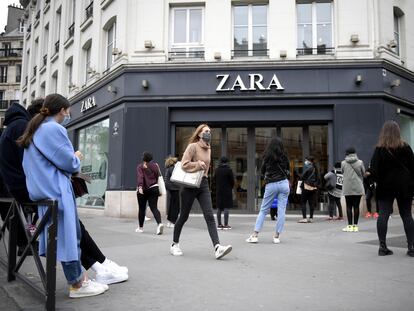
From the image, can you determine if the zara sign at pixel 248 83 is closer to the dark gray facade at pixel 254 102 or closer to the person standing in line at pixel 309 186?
the dark gray facade at pixel 254 102

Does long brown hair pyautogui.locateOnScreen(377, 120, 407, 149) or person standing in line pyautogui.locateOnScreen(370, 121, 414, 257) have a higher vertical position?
long brown hair pyautogui.locateOnScreen(377, 120, 407, 149)

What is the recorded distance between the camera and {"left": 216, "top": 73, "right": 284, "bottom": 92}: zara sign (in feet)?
42.4

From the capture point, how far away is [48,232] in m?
3.34

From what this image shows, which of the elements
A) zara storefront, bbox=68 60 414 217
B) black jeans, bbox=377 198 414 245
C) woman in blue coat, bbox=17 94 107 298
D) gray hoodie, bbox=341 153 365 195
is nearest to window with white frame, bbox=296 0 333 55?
zara storefront, bbox=68 60 414 217

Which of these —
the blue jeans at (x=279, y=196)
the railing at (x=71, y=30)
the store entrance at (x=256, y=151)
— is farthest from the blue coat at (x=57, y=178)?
the railing at (x=71, y=30)

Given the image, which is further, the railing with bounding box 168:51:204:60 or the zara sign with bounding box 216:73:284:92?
the railing with bounding box 168:51:204:60

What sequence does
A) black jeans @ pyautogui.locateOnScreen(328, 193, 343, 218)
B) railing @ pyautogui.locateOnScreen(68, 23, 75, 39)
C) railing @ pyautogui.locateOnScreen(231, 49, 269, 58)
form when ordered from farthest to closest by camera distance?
railing @ pyautogui.locateOnScreen(68, 23, 75, 39), railing @ pyautogui.locateOnScreen(231, 49, 269, 58), black jeans @ pyautogui.locateOnScreen(328, 193, 343, 218)

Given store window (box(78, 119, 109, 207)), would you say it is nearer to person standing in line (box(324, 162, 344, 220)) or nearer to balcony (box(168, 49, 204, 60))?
balcony (box(168, 49, 204, 60))

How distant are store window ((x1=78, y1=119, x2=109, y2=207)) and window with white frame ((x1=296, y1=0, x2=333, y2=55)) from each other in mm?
7244

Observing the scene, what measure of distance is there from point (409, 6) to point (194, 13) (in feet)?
24.3

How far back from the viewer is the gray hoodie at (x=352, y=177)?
809cm

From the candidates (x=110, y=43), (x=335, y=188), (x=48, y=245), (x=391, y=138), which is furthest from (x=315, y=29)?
(x=48, y=245)

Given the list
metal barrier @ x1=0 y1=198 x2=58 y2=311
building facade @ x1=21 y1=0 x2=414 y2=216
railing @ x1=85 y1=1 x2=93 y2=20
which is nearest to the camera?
metal barrier @ x1=0 y1=198 x2=58 y2=311

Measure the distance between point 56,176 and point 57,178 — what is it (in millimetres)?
19
